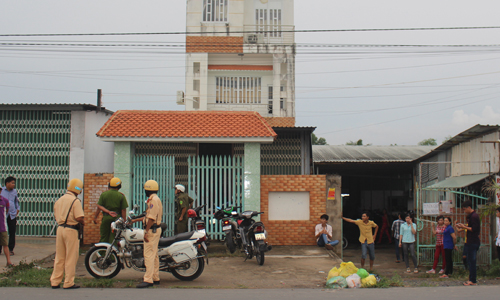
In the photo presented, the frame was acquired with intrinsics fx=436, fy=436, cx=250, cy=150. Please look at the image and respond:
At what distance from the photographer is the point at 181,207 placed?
32.8 feet

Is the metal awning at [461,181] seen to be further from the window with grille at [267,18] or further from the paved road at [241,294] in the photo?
the window with grille at [267,18]

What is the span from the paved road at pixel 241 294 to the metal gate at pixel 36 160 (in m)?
4.78

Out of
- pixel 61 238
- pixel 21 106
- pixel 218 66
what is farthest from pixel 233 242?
pixel 218 66

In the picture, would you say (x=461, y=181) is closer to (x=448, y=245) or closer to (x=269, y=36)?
(x=448, y=245)

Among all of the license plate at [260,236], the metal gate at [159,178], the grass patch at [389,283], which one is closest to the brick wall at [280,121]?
the metal gate at [159,178]

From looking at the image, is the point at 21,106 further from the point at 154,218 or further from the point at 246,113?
the point at 154,218

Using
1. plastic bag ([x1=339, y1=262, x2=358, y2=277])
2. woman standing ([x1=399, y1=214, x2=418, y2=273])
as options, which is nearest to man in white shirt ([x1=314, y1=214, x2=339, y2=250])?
woman standing ([x1=399, y1=214, x2=418, y2=273])

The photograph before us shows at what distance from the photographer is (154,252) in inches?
270

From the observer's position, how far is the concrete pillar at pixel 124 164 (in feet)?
34.6

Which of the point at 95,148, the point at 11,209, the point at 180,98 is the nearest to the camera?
the point at 11,209

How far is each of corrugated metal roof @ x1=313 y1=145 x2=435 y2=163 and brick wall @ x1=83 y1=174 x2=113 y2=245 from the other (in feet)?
26.0

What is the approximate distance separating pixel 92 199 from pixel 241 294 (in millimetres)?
5729

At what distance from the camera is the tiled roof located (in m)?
10.5

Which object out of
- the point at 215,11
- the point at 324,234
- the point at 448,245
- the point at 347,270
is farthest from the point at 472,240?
the point at 215,11
